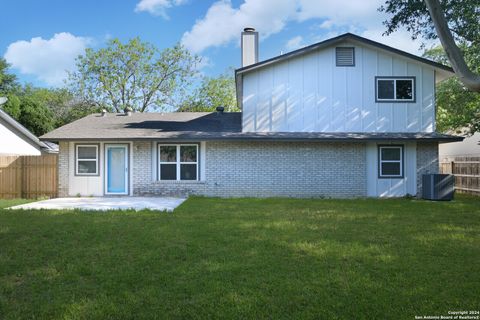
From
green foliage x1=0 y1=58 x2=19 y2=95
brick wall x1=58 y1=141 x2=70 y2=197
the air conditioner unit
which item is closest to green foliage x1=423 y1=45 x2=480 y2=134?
the air conditioner unit

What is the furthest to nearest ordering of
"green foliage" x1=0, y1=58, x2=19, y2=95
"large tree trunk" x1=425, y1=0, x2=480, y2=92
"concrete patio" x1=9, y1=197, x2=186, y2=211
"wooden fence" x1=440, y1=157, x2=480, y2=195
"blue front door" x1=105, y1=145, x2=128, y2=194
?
1. "green foliage" x1=0, y1=58, x2=19, y2=95
2. "wooden fence" x1=440, y1=157, x2=480, y2=195
3. "blue front door" x1=105, y1=145, x2=128, y2=194
4. "concrete patio" x1=9, y1=197, x2=186, y2=211
5. "large tree trunk" x1=425, y1=0, x2=480, y2=92

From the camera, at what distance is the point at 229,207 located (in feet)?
34.8

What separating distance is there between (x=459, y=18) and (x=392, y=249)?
1099 centimetres

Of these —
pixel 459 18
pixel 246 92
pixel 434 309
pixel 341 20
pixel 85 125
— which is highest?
pixel 341 20

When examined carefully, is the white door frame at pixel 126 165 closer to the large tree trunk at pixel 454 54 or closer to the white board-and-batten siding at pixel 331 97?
the white board-and-batten siding at pixel 331 97

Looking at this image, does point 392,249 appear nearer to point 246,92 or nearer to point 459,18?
point 246,92

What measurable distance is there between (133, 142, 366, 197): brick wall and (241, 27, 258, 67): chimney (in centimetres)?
477

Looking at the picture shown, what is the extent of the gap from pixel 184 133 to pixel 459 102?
17.3 meters

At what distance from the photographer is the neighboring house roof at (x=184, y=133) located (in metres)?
13.2

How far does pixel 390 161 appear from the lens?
13.9 m

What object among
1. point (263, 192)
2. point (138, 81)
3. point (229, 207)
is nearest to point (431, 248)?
point (229, 207)

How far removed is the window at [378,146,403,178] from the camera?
13.9 m

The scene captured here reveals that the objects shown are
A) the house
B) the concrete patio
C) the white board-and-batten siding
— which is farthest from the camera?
the white board-and-batten siding

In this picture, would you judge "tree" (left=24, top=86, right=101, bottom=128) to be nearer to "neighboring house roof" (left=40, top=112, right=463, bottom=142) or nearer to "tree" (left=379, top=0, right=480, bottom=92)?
"neighboring house roof" (left=40, top=112, right=463, bottom=142)
